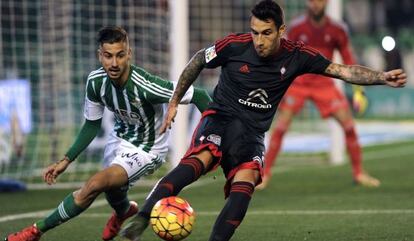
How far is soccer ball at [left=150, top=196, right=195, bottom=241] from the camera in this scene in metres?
6.74

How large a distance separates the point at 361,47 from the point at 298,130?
19.0 m

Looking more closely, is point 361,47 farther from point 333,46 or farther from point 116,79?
point 116,79

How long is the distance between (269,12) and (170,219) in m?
1.53

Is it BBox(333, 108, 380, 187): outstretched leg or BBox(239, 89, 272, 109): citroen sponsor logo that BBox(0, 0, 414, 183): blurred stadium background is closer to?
BBox(333, 108, 380, 187): outstretched leg

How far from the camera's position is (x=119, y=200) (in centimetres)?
848

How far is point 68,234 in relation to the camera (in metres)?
8.66

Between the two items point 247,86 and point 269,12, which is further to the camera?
point 247,86

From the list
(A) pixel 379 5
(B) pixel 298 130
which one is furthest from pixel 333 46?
(A) pixel 379 5

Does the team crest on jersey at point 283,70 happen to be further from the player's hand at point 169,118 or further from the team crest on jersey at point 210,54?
the player's hand at point 169,118

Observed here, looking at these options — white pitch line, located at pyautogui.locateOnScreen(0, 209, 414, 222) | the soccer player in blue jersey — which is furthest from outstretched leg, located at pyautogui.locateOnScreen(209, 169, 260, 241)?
white pitch line, located at pyautogui.locateOnScreen(0, 209, 414, 222)

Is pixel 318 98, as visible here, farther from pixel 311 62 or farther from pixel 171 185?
pixel 171 185

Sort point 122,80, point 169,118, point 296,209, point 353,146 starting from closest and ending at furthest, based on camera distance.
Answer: point 169,118
point 122,80
point 296,209
point 353,146

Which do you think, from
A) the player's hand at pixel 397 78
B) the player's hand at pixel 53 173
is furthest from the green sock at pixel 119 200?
the player's hand at pixel 397 78

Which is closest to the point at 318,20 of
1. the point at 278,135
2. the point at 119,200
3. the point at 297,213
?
the point at 278,135
